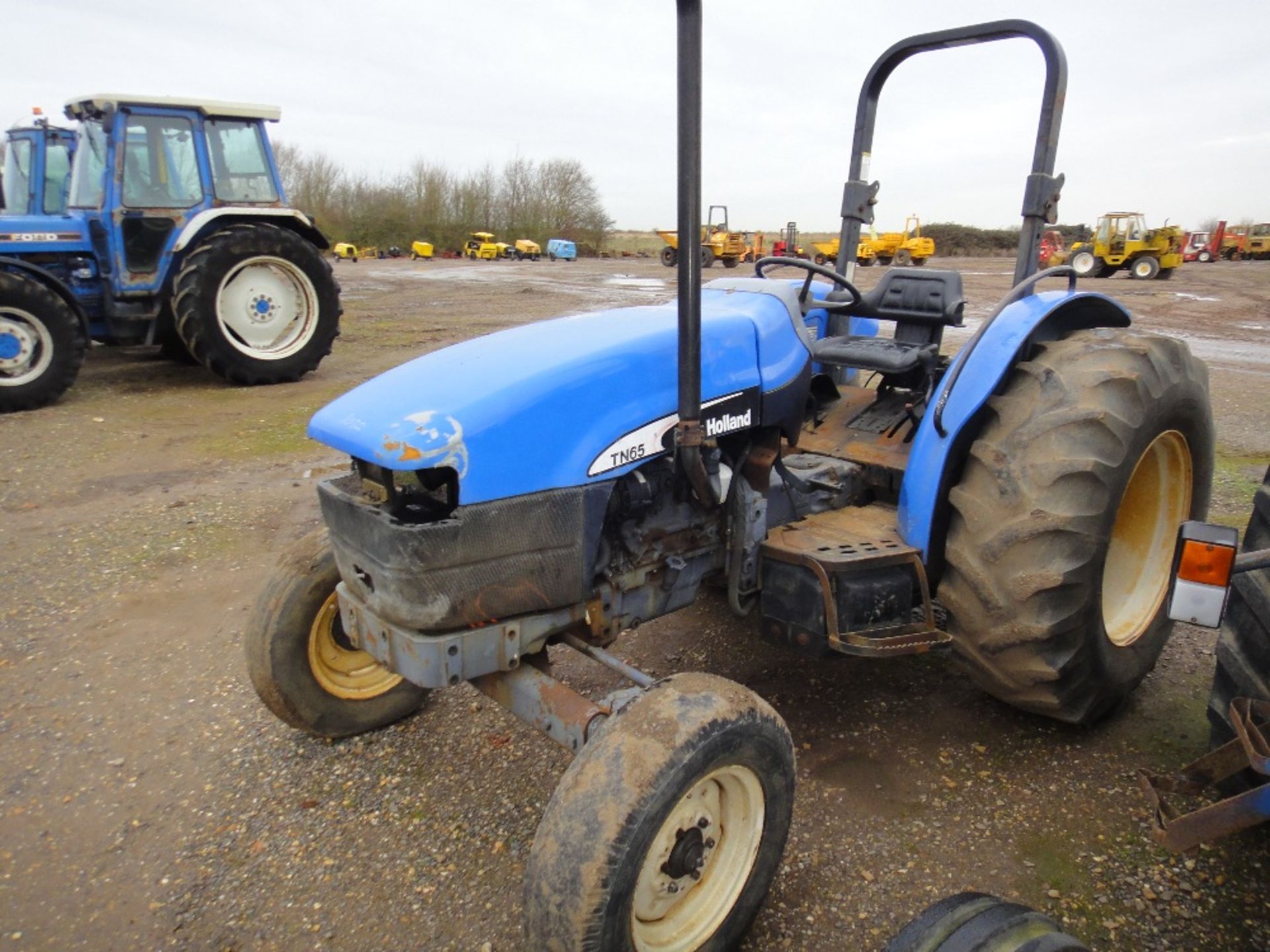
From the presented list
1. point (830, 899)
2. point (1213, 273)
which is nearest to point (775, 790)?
point (830, 899)

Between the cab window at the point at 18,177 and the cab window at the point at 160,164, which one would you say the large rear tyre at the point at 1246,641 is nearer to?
the cab window at the point at 160,164

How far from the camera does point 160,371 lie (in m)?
8.66

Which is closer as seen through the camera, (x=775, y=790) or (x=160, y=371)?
(x=775, y=790)

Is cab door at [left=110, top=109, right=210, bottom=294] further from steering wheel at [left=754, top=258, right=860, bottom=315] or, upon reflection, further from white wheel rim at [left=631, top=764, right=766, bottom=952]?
white wheel rim at [left=631, top=764, right=766, bottom=952]

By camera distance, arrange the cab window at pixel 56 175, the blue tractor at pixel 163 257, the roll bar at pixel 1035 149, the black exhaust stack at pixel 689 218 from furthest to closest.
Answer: the cab window at pixel 56 175, the blue tractor at pixel 163 257, the roll bar at pixel 1035 149, the black exhaust stack at pixel 689 218

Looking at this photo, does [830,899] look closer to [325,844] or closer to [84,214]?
[325,844]

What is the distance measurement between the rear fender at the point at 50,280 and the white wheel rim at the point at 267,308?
100 cm

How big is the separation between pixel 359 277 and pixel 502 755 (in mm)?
22476

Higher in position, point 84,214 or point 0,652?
point 84,214

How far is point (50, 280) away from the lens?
23.0 ft

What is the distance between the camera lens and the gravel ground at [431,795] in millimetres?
2082

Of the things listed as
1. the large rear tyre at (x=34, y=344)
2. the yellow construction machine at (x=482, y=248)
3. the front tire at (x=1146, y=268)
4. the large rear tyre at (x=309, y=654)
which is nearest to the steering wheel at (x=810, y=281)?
the large rear tyre at (x=309, y=654)

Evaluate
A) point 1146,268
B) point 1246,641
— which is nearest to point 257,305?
point 1246,641

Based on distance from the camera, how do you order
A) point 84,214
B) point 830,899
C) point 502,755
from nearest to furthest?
1. point 830,899
2. point 502,755
3. point 84,214
